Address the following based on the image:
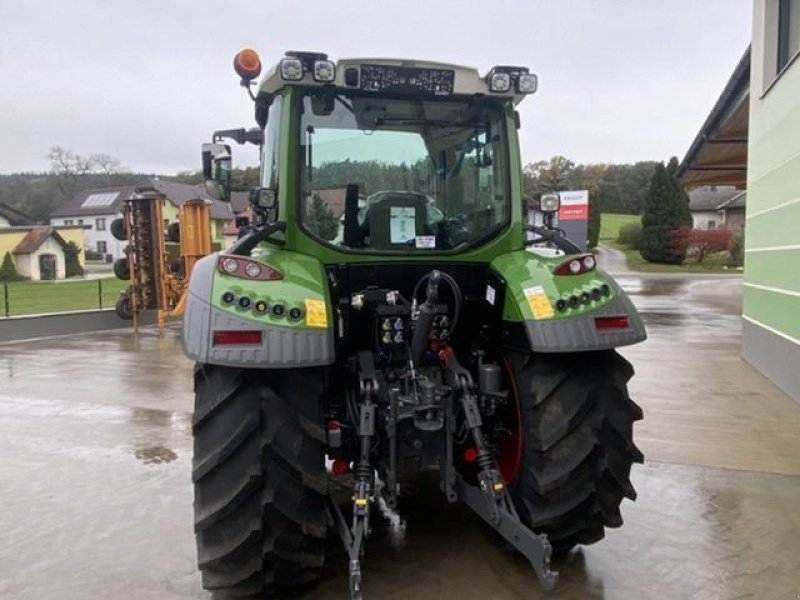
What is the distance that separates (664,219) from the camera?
39.8m

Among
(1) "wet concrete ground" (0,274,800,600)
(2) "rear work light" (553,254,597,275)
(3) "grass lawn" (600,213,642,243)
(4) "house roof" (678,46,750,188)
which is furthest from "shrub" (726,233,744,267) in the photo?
(2) "rear work light" (553,254,597,275)

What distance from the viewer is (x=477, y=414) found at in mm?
3209

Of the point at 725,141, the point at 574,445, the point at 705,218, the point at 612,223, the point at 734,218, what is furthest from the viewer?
the point at 612,223

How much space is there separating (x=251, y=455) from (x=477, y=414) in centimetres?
105

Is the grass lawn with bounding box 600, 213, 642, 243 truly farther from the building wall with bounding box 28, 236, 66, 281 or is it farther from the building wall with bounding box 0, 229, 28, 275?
the building wall with bounding box 0, 229, 28, 275

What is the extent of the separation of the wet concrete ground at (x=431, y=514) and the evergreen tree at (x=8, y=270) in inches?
1355

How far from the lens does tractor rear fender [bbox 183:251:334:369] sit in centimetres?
279

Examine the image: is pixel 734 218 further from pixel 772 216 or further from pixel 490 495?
pixel 490 495

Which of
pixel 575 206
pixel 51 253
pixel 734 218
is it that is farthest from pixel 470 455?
pixel 734 218

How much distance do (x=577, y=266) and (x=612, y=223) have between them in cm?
5762

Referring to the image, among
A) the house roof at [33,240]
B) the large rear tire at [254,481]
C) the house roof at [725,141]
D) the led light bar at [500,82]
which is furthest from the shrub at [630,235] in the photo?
the large rear tire at [254,481]

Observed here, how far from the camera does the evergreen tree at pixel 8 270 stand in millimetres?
37591

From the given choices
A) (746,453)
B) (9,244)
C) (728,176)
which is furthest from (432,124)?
(9,244)

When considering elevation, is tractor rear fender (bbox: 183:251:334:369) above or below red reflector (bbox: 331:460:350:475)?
above
